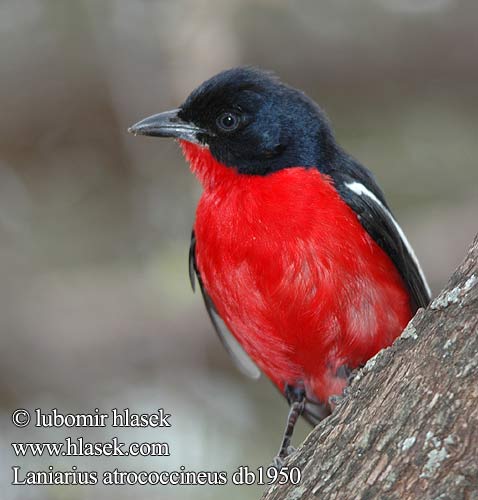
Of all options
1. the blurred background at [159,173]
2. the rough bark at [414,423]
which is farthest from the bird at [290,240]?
the blurred background at [159,173]

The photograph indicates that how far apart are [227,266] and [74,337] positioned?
278cm

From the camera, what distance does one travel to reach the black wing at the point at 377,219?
414cm

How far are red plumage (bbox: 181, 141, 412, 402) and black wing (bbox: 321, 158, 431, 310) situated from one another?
0.04 m

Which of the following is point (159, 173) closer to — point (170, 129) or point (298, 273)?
point (170, 129)

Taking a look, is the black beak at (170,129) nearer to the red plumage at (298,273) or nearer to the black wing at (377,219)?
the red plumage at (298,273)

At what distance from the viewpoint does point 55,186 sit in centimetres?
768

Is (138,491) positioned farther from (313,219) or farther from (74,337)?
(313,219)

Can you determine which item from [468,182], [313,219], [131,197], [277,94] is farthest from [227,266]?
[468,182]

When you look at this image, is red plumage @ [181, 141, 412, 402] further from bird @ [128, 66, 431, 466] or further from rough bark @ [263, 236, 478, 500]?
rough bark @ [263, 236, 478, 500]

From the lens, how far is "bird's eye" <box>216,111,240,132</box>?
440 cm

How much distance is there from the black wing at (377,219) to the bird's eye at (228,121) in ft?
1.62

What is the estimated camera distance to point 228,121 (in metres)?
4.42

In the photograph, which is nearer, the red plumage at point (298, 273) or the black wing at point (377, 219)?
the red plumage at point (298, 273)

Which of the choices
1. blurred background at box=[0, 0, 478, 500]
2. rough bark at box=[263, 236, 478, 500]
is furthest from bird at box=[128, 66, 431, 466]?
blurred background at box=[0, 0, 478, 500]
